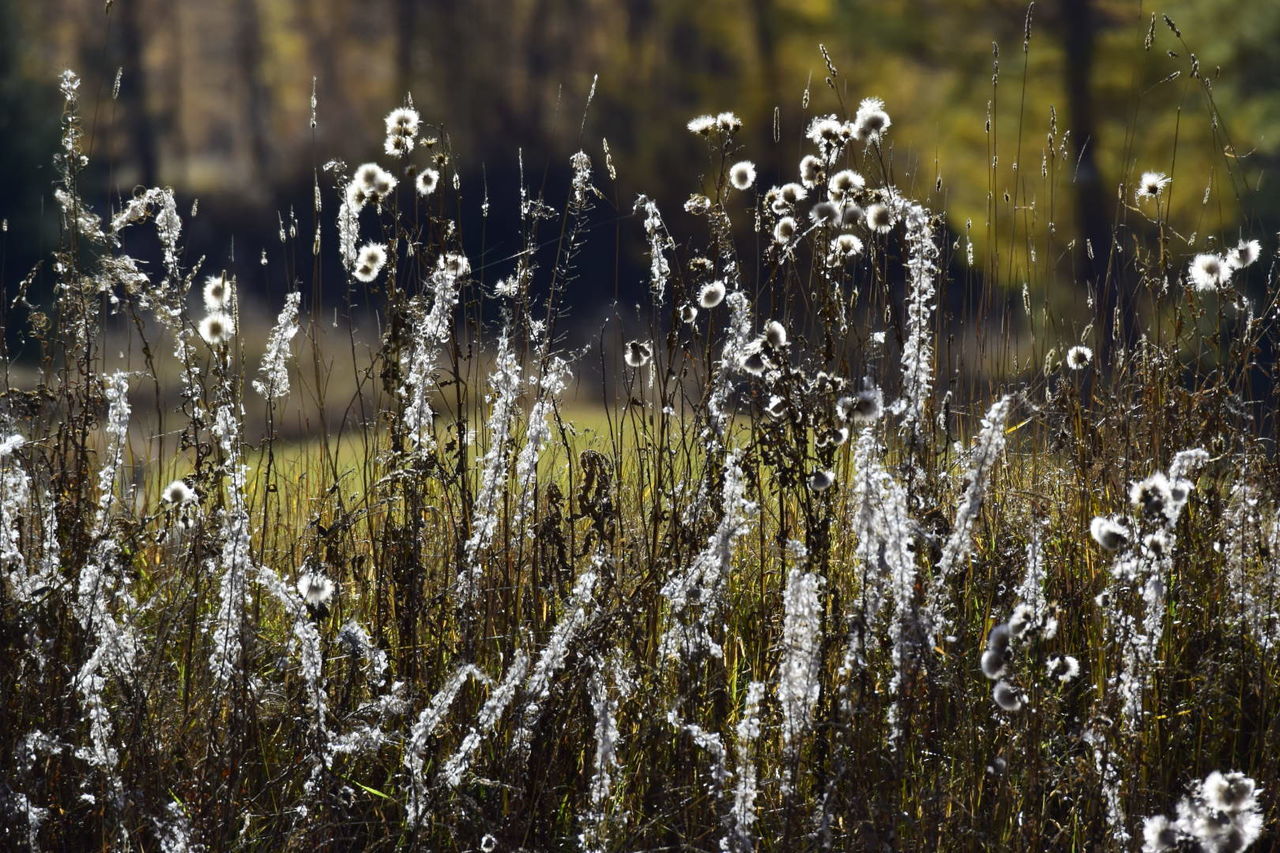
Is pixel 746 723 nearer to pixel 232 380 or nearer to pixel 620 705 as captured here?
pixel 620 705

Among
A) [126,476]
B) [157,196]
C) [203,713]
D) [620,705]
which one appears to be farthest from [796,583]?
[126,476]

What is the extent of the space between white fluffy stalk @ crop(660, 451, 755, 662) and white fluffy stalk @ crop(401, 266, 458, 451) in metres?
0.62

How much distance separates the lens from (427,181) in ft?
9.26

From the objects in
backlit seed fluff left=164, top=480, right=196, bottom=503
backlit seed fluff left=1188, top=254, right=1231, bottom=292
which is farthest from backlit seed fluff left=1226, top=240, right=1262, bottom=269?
backlit seed fluff left=164, top=480, right=196, bottom=503

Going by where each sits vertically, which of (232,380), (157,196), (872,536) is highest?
(157,196)

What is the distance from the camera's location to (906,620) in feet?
5.76

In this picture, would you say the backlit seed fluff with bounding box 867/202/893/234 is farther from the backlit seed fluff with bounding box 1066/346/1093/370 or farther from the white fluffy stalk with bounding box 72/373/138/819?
the white fluffy stalk with bounding box 72/373/138/819

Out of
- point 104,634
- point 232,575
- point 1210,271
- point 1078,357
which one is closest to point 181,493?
point 104,634

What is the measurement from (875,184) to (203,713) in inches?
77.3

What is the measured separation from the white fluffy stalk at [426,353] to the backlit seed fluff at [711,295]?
1.64 ft

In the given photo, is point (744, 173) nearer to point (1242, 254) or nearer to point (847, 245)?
point (847, 245)

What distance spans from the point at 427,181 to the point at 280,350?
0.58m

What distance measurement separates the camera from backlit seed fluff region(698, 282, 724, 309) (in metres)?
2.56

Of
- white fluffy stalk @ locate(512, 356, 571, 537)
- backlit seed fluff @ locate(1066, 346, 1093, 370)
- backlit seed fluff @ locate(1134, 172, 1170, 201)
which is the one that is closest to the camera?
white fluffy stalk @ locate(512, 356, 571, 537)
